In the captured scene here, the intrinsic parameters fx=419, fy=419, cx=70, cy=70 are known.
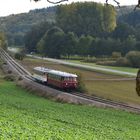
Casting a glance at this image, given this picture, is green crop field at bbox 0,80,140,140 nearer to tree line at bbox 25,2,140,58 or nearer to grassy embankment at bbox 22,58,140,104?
grassy embankment at bbox 22,58,140,104

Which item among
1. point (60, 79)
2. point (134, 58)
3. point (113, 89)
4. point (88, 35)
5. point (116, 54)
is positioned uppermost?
point (88, 35)

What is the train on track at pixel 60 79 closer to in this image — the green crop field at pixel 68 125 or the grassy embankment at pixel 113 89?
the grassy embankment at pixel 113 89

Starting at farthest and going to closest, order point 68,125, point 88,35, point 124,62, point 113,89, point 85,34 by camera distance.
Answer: point 85,34
point 88,35
point 124,62
point 113,89
point 68,125

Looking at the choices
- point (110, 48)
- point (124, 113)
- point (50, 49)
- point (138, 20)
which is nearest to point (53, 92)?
point (124, 113)

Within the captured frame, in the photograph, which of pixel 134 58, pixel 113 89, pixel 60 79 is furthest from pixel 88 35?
pixel 60 79

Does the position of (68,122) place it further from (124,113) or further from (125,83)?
Result: (125,83)

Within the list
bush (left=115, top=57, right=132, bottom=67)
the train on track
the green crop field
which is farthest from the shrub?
the green crop field

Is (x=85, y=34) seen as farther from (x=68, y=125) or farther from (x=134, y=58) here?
(x=68, y=125)

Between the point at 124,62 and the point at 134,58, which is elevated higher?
the point at 134,58

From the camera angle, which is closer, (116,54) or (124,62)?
(124,62)

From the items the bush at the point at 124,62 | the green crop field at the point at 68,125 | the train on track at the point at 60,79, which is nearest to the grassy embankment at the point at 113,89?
the train on track at the point at 60,79

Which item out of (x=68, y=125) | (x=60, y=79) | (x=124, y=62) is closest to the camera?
(x=68, y=125)

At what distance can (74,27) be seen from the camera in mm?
137125

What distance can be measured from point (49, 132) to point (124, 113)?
16016mm
